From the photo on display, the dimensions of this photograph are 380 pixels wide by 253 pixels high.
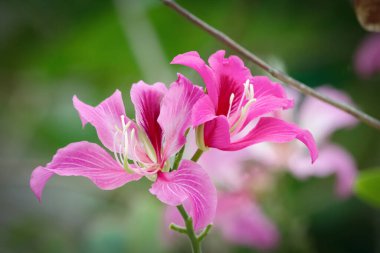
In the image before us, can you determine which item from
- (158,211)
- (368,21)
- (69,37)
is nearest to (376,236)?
(158,211)

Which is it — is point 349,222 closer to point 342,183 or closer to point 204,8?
point 342,183

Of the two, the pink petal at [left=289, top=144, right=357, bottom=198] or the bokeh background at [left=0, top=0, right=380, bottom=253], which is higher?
the pink petal at [left=289, top=144, right=357, bottom=198]

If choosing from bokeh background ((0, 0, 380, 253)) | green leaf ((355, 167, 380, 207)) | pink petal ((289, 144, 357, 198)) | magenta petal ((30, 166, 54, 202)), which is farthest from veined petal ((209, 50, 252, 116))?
bokeh background ((0, 0, 380, 253))

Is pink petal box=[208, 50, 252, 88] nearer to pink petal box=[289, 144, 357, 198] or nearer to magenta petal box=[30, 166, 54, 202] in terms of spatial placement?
magenta petal box=[30, 166, 54, 202]

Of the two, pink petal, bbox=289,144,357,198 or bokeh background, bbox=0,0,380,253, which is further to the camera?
bokeh background, bbox=0,0,380,253

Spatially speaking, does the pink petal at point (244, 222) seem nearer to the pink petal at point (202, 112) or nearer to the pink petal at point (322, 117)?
the pink petal at point (322, 117)

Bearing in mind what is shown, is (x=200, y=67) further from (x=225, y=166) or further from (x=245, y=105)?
Answer: (x=225, y=166)

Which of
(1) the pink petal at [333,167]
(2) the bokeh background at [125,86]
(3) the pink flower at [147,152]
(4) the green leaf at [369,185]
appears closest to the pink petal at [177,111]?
(3) the pink flower at [147,152]
